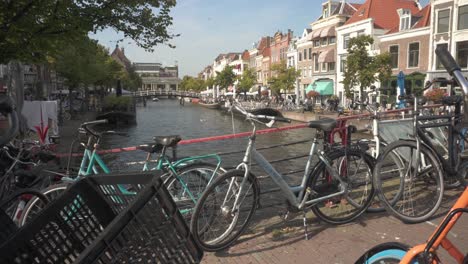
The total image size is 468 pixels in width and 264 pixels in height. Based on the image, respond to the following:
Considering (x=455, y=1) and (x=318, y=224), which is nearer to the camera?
(x=318, y=224)

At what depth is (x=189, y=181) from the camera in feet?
11.9

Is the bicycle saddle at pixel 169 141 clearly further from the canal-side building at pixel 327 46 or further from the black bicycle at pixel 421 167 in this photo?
the canal-side building at pixel 327 46

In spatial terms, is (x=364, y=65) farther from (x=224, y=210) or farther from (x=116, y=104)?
(x=224, y=210)

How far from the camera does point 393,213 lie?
3.67 meters

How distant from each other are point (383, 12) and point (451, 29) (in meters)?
12.2

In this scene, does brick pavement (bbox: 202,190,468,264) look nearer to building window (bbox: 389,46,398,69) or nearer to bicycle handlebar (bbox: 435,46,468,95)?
bicycle handlebar (bbox: 435,46,468,95)

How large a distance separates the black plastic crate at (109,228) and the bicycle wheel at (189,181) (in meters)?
1.77

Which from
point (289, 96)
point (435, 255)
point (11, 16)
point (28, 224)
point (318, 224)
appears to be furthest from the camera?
point (289, 96)

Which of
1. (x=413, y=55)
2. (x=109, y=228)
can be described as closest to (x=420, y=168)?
(x=109, y=228)

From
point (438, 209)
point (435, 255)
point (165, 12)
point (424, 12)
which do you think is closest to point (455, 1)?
point (424, 12)

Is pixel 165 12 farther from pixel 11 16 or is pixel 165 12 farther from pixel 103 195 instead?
pixel 103 195

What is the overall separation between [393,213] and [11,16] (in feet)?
23.1

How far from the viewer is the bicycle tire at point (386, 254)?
1961mm

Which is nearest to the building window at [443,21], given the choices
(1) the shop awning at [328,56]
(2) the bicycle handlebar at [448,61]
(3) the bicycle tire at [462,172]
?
(1) the shop awning at [328,56]
